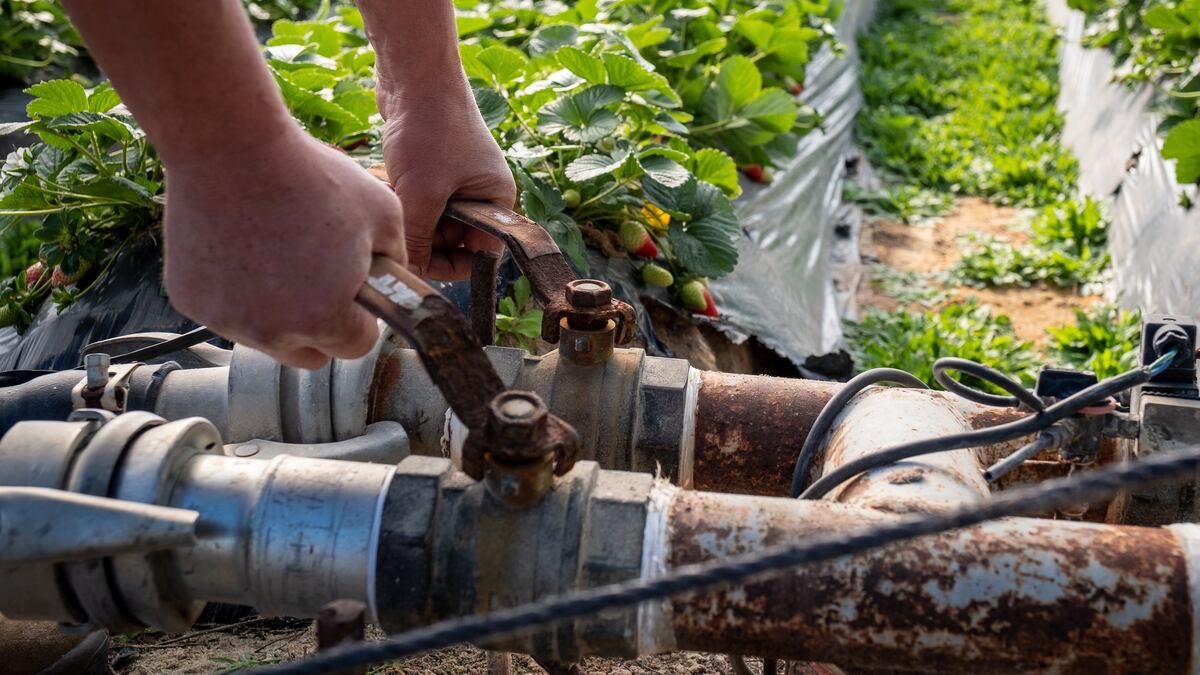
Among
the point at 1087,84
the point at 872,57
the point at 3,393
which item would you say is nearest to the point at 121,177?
the point at 3,393

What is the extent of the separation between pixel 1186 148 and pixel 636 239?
174cm

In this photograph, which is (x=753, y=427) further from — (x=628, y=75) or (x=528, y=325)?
(x=628, y=75)

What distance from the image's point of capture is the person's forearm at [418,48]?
66.4 inches

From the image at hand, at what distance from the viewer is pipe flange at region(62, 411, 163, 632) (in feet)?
3.95

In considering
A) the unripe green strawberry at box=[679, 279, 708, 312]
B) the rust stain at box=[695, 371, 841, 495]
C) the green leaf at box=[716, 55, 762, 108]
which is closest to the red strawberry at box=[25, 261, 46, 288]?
the unripe green strawberry at box=[679, 279, 708, 312]

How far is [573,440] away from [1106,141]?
170 inches

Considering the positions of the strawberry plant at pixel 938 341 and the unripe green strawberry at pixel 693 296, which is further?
the strawberry plant at pixel 938 341

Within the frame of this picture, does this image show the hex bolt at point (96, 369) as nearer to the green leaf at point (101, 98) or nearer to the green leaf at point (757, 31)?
the green leaf at point (101, 98)

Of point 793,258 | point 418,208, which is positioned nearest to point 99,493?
point 418,208

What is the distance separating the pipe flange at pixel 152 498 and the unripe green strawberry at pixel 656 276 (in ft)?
5.20

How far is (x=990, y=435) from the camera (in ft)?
4.45

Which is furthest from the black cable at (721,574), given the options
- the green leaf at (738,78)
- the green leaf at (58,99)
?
the green leaf at (738,78)

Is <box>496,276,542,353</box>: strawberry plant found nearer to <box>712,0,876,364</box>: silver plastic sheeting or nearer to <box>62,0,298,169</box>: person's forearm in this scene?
<box>712,0,876,364</box>: silver plastic sheeting

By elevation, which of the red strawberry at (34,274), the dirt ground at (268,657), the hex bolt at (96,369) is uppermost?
the hex bolt at (96,369)
